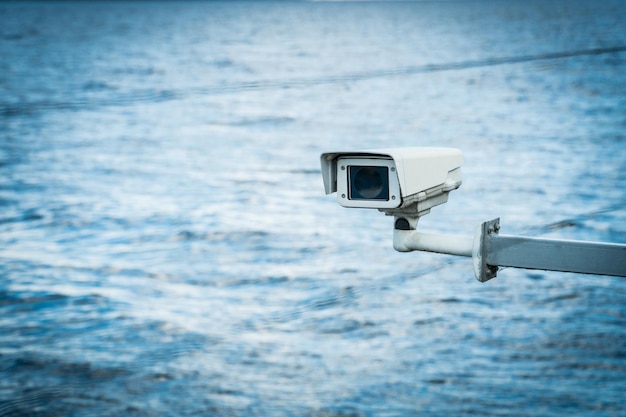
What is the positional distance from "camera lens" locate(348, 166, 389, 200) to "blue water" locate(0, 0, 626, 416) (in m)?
3.72

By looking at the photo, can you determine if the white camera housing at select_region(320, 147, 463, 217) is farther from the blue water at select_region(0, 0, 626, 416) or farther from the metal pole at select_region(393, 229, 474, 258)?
the blue water at select_region(0, 0, 626, 416)

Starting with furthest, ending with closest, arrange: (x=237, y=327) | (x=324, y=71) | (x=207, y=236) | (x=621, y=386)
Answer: (x=324, y=71) < (x=207, y=236) < (x=237, y=327) < (x=621, y=386)

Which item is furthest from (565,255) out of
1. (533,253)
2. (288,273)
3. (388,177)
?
(288,273)

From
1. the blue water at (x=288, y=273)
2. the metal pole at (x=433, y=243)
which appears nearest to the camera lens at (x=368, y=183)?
the metal pole at (x=433, y=243)

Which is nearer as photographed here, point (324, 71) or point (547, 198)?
point (547, 198)

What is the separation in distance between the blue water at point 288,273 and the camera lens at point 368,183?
372 centimetres

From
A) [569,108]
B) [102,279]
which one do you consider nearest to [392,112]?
[569,108]

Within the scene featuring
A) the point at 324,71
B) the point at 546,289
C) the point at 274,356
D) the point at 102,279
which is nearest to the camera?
the point at 274,356

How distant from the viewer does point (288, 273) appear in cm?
1129

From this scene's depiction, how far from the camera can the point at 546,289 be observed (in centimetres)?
1028

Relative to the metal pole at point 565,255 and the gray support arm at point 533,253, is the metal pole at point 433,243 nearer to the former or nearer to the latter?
the gray support arm at point 533,253

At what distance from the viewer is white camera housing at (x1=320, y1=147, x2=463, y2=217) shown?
363 centimetres

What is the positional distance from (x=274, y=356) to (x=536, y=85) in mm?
27368

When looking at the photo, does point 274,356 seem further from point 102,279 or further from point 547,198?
point 547,198
